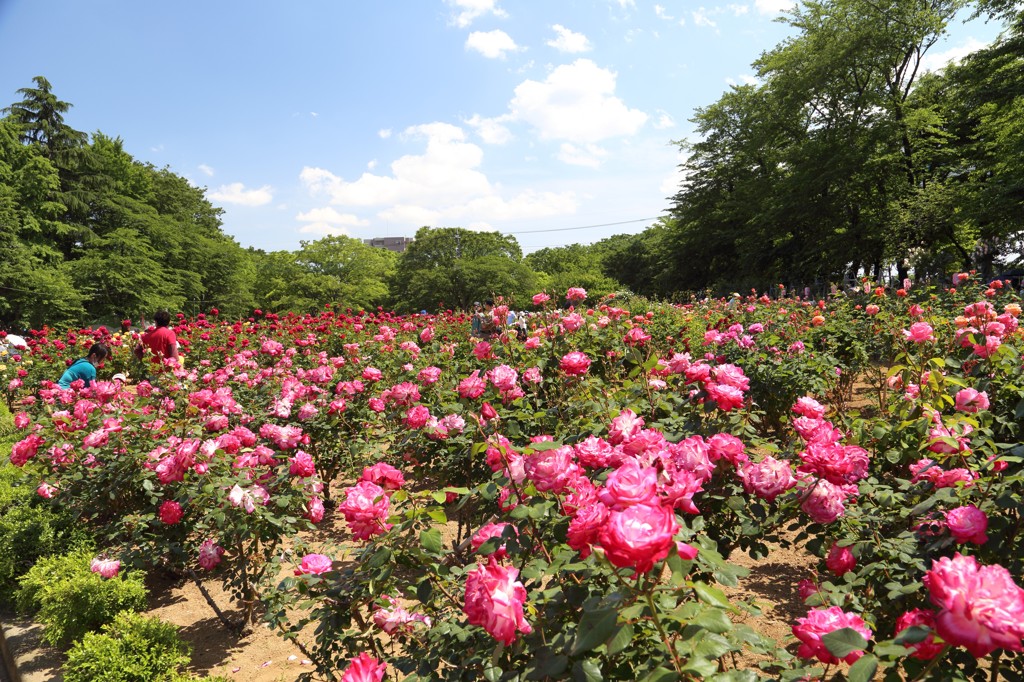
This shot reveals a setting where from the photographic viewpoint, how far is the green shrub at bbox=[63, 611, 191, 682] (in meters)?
2.26

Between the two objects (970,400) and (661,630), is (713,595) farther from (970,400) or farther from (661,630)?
(970,400)

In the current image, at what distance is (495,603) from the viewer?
96 centimetres

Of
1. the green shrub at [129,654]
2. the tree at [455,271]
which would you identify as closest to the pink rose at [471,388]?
the green shrub at [129,654]

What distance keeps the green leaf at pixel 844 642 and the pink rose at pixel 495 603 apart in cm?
54

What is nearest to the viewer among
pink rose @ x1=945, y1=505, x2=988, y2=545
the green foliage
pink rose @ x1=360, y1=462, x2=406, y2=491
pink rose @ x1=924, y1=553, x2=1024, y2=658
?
pink rose @ x1=924, y1=553, x2=1024, y2=658

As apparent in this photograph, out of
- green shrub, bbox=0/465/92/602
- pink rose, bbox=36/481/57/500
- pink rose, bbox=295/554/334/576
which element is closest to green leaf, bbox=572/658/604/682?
pink rose, bbox=295/554/334/576

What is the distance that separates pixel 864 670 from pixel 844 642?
5 cm

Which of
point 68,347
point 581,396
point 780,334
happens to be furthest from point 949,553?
point 68,347

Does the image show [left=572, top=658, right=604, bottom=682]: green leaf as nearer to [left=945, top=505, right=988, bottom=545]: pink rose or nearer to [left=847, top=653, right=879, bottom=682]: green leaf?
[left=847, top=653, right=879, bottom=682]: green leaf

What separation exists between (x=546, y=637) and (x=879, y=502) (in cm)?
124

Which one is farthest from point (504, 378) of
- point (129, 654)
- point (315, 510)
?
point (129, 654)

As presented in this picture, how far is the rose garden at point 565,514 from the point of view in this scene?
3.22ft

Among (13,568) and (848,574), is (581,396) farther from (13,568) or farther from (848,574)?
(13,568)

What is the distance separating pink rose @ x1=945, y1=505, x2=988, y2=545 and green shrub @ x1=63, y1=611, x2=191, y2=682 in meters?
2.75
